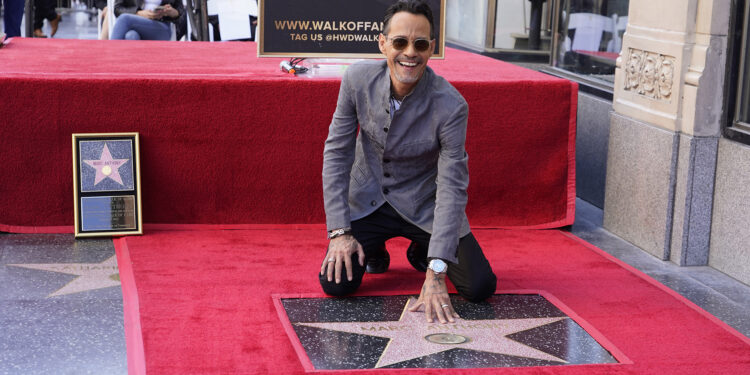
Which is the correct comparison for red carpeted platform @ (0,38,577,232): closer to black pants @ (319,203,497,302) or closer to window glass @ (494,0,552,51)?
black pants @ (319,203,497,302)

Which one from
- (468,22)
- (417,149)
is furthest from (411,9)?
(468,22)

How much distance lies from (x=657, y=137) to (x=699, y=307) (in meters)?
1.03

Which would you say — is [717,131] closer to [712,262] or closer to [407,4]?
[712,262]

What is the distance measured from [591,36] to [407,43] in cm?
307

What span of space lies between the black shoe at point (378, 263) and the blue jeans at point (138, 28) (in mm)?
4401

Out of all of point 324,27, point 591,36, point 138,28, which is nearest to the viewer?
point 324,27

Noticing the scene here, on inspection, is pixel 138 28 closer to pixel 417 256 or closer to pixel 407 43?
pixel 417 256

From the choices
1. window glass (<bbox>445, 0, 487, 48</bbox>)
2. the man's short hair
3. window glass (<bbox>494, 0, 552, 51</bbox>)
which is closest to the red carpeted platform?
the man's short hair

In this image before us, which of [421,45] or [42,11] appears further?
[42,11]

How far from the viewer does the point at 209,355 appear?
3.09 metres

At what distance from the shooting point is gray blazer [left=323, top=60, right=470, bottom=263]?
11.5 ft

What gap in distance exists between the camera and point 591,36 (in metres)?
6.14

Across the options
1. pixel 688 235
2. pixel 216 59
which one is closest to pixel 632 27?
pixel 688 235

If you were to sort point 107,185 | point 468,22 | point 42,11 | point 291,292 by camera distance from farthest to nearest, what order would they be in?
point 42,11
point 468,22
point 107,185
point 291,292
